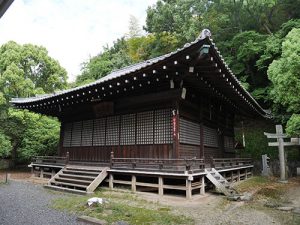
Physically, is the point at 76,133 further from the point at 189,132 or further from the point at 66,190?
the point at 189,132

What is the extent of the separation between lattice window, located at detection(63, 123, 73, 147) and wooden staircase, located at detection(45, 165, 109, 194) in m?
3.32

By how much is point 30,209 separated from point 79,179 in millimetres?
3874

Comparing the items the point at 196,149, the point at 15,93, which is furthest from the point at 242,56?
the point at 15,93

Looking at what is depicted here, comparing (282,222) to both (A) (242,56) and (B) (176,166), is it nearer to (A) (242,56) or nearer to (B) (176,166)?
(B) (176,166)

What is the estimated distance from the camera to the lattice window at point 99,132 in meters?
13.7

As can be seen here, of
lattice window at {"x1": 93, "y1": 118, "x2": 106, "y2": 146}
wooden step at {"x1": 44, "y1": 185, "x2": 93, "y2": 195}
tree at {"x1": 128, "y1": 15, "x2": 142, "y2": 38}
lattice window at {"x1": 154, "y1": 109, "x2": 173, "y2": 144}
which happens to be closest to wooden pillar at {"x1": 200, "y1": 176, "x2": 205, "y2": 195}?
lattice window at {"x1": 154, "y1": 109, "x2": 173, "y2": 144}

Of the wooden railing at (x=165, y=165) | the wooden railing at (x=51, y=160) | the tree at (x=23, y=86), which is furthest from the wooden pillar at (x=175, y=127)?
the tree at (x=23, y=86)

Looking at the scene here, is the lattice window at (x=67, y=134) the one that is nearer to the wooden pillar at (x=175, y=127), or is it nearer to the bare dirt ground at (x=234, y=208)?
the bare dirt ground at (x=234, y=208)

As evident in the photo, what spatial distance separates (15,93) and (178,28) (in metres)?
16.9

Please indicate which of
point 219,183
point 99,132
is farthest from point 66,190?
point 219,183

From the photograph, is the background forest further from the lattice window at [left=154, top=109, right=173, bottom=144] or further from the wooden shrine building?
the lattice window at [left=154, top=109, right=173, bottom=144]

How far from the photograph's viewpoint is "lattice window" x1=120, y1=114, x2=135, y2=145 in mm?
12312

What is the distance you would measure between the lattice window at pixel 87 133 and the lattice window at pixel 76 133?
12.3 inches

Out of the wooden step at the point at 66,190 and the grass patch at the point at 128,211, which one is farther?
the wooden step at the point at 66,190
